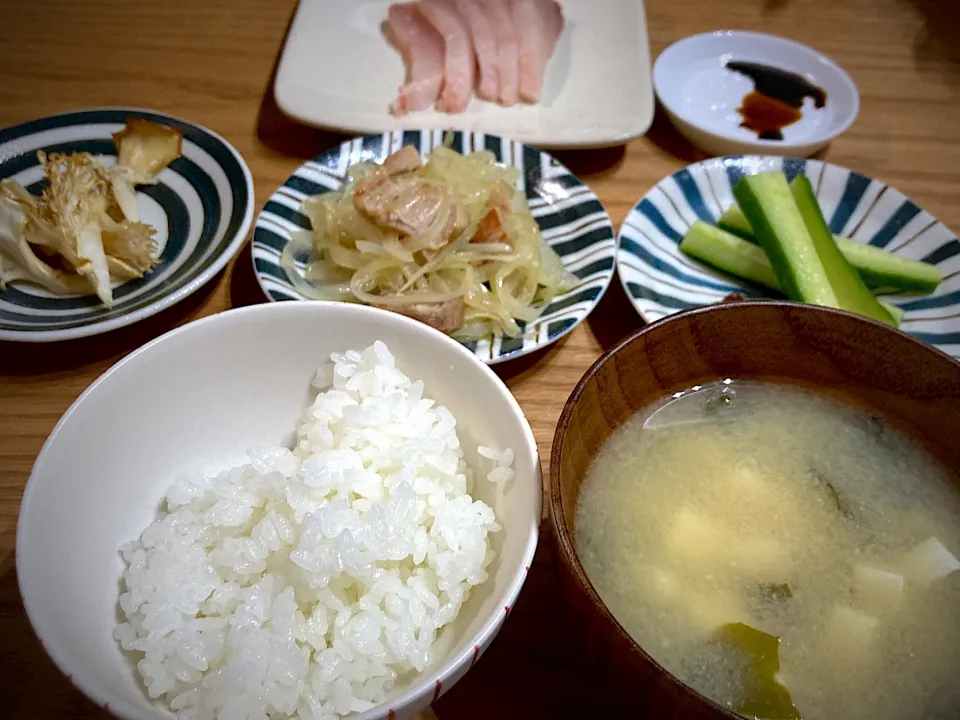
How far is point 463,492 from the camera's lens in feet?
3.44

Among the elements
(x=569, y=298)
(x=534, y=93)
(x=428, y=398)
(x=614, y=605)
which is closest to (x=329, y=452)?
(x=428, y=398)

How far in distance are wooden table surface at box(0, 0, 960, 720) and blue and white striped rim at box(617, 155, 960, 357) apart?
0.39ft

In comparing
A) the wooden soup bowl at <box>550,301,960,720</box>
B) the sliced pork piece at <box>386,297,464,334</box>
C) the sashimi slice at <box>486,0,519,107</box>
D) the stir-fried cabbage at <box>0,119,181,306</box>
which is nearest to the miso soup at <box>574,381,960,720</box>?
the wooden soup bowl at <box>550,301,960,720</box>

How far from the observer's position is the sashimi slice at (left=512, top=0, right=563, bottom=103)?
6.81ft

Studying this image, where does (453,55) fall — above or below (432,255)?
above

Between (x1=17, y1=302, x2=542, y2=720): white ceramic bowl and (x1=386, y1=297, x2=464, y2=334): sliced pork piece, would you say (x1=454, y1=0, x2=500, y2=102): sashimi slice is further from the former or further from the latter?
(x1=17, y1=302, x2=542, y2=720): white ceramic bowl

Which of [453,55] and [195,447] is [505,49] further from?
[195,447]

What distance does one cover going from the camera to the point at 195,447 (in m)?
1.14

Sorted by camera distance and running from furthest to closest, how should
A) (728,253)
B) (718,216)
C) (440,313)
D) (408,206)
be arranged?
(718,216), (728,253), (408,206), (440,313)

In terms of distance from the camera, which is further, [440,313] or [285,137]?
[285,137]

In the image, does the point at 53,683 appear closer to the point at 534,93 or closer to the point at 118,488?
the point at 118,488

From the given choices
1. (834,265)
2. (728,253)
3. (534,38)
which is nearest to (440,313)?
(728,253)

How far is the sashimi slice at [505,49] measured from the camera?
207 cm

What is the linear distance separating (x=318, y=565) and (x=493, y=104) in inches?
61.8
